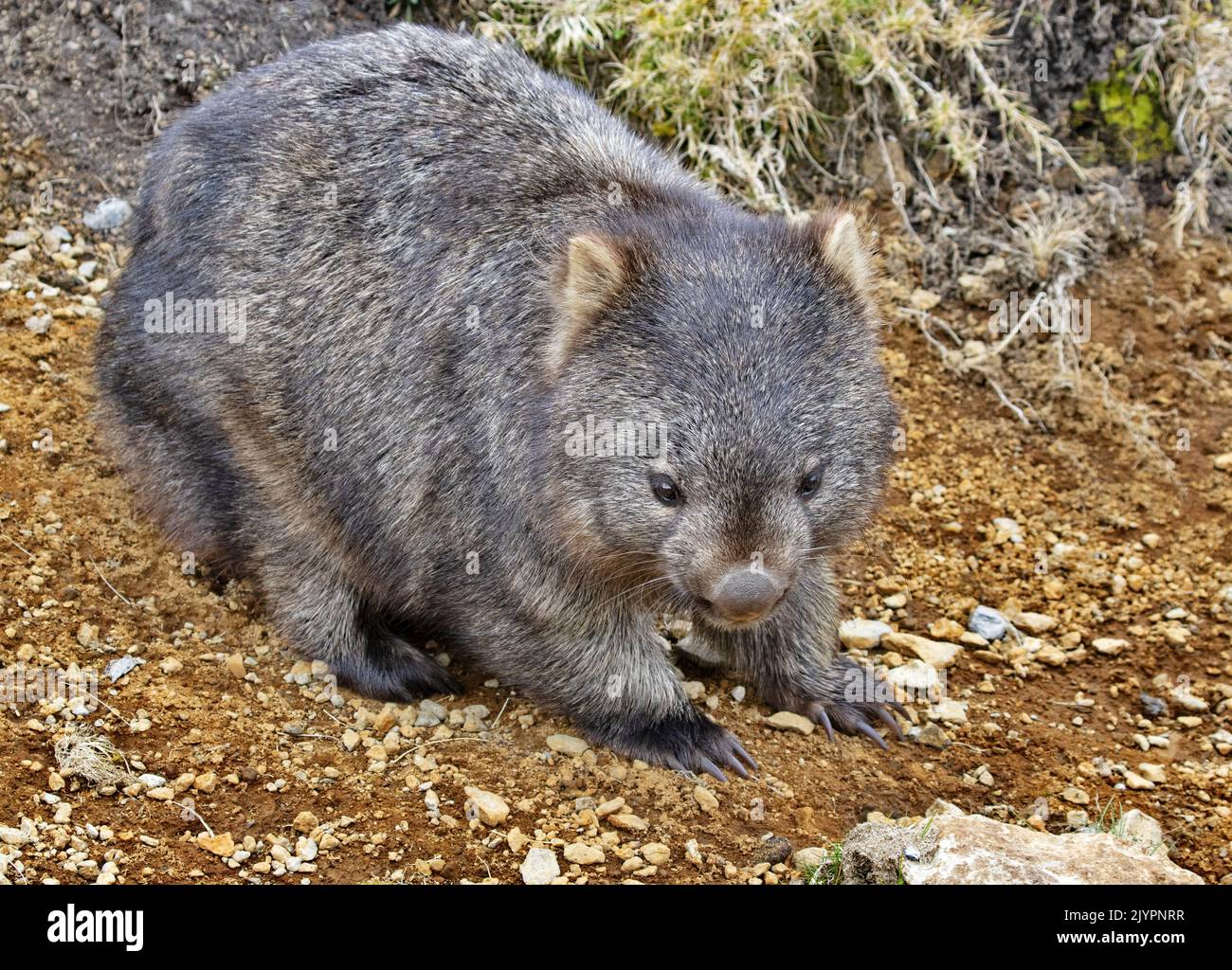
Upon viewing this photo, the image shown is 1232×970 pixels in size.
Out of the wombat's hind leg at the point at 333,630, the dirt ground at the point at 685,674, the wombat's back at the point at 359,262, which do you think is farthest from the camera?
the wombat's hind leg at the point at 333,630

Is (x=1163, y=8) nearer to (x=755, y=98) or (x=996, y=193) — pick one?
(x=996, y=193)

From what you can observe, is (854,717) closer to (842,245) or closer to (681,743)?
(681,743)

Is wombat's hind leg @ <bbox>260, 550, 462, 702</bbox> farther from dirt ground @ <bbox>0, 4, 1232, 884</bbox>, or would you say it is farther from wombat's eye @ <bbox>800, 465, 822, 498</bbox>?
wombat's eye @ <bbox>800, 465, 822, 498</bbox>

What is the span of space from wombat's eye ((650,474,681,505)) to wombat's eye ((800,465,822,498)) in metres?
0.37

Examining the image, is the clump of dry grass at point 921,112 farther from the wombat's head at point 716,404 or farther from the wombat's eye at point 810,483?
the wombat's eye at point 810,483

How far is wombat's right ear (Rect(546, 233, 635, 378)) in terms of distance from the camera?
4352 mm

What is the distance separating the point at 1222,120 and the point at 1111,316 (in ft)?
4.21

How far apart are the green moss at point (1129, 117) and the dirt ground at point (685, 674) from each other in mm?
518

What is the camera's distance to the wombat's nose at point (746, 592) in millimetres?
4094

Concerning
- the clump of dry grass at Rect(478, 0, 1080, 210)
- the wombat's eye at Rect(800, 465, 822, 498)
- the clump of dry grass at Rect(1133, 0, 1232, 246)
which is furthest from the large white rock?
the clump of dry grass at Rect(1133, 0, 1232, 246)

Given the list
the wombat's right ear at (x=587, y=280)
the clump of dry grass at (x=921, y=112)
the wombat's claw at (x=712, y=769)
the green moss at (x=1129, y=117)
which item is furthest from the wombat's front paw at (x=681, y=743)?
the green moss at (x=1129, y=117)

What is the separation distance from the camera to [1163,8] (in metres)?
7.45

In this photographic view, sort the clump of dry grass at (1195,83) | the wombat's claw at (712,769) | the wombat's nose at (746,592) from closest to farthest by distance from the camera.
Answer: the wombat's nose at (746,592)
the wombat's claw at (712,769)
the clump of dry grass at (1195,83)

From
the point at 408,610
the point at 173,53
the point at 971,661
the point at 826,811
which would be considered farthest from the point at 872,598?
the point at 173,53
